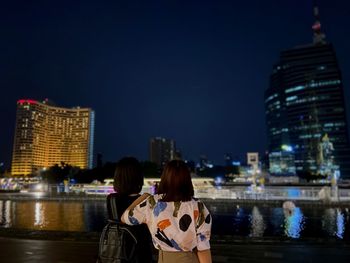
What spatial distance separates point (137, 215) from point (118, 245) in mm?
346

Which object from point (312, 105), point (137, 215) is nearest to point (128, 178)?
point (137, 215)

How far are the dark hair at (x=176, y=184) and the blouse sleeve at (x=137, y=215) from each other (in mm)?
209

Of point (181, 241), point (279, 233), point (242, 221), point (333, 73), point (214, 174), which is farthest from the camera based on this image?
point (333, 73)

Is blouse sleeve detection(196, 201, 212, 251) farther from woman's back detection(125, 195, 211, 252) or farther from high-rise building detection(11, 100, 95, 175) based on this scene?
high-rise building detection(11, 100, 95, 175)

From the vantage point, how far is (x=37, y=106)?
176 meters

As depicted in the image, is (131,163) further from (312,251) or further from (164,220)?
(312,251)

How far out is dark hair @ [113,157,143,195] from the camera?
3.38m

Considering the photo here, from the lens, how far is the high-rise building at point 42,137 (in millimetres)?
174375

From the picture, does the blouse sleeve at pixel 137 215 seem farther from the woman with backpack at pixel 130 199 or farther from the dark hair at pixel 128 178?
the dark hair at pixel 128 178

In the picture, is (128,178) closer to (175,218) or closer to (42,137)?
(175,218)

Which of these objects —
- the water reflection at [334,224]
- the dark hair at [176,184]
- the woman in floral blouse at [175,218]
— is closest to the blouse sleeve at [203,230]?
the woman in floral blouse at [175,218]

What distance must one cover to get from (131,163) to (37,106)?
188332 mm

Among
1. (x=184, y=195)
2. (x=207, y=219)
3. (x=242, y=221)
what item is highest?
(x=184, y=195)

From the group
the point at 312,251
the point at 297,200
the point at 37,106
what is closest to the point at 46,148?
the point at 37,106
